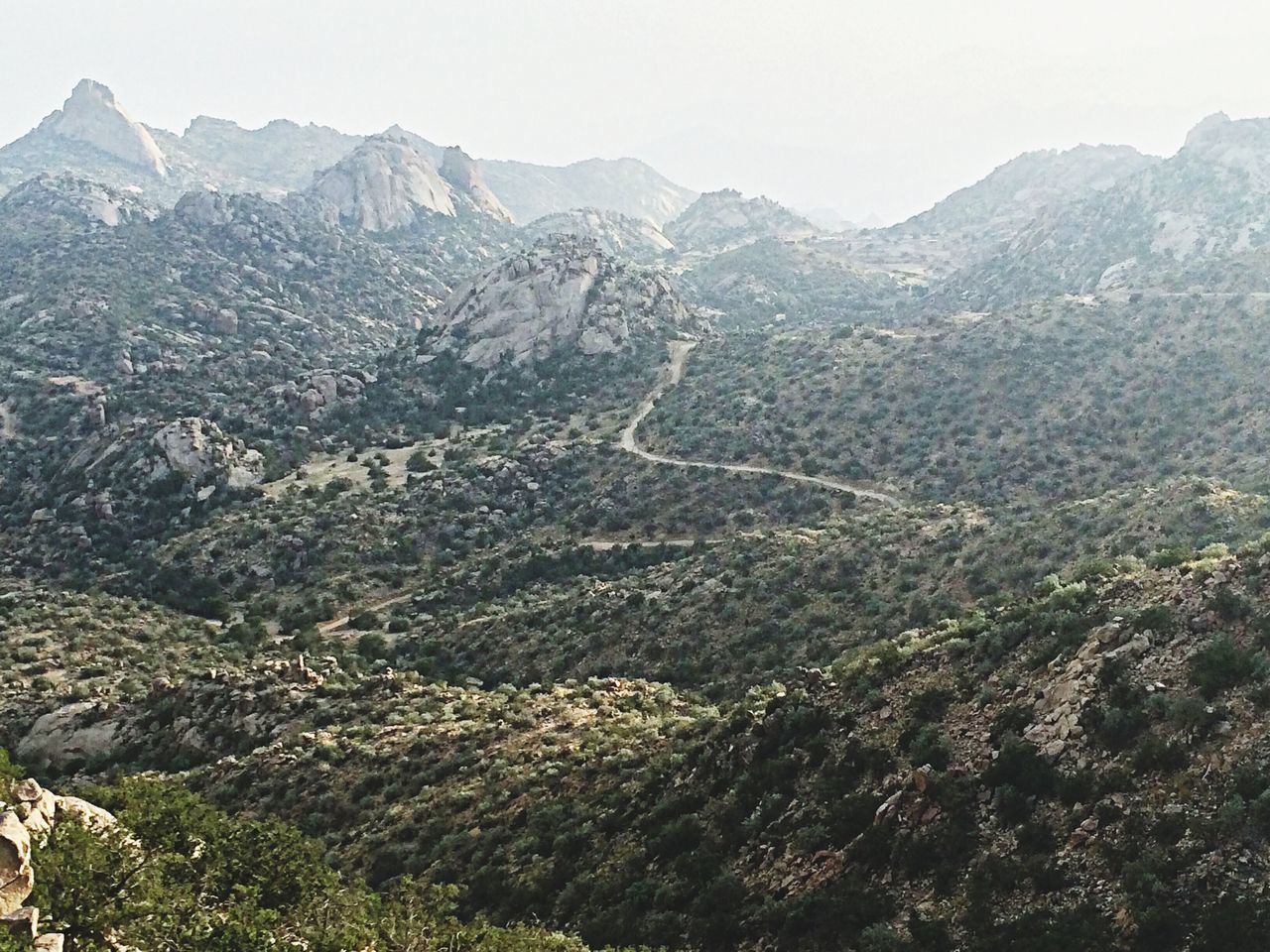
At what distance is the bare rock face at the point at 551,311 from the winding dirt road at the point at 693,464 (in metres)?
15.3

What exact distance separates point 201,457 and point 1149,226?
17502 centimetres

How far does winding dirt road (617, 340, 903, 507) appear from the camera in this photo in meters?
79.6

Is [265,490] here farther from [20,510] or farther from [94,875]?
[94,875]

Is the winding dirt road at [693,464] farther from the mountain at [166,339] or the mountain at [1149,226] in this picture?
the mountain at [1149,226]

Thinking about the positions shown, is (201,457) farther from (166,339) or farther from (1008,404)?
(1008,404)

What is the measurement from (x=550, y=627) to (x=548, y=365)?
244 ft

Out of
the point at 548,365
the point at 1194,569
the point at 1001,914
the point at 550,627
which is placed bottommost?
the point at 550,627

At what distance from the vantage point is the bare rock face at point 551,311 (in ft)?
416

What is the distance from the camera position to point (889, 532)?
59.1 m

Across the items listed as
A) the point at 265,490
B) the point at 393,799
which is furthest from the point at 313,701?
the point at 265,490

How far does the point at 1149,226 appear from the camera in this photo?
167 metres

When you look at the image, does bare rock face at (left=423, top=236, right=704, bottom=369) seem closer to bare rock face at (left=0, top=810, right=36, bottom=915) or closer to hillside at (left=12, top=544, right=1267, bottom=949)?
hillside at (left=12, top=544, right=1267, bottom=949)

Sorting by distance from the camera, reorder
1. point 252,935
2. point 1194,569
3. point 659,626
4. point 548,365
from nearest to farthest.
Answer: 1. point 252,935
2. point 1194,569
3. point 659,626
4. point 548,365

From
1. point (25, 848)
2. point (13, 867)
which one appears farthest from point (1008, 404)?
point (13, 867)
